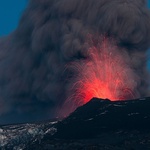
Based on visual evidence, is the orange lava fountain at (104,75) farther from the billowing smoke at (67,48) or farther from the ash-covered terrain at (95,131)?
the ash-covered terrain at (95,131)

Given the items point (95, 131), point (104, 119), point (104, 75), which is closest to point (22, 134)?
point (95, 131)

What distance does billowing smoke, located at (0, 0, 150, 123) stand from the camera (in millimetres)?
70625

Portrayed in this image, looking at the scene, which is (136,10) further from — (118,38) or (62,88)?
(62,88)

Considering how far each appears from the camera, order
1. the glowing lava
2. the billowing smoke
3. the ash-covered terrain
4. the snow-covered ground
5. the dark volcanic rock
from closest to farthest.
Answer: the ash-covered terrain → the dark volcanic rock → the snow-covered ground → the glowing lava → the billowing smoke

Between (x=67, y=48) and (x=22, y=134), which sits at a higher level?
(x=67, y=48)

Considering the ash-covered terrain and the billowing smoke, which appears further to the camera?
the billowing smoke

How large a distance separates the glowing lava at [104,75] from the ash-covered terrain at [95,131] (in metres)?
16.0

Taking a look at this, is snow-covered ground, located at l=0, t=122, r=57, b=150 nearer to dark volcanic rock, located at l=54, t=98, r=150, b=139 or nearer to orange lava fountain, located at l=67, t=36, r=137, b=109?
dark volcanic rock, located at l=54, t=98, r=150, b=139

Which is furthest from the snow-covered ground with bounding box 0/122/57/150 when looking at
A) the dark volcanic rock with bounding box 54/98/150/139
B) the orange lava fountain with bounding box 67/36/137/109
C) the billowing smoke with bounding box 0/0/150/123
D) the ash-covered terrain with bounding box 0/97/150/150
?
the billowing smoke with bounding box 0/0/150/123

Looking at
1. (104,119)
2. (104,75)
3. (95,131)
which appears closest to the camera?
(95,131)

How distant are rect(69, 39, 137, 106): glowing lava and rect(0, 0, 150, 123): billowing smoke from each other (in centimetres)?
16

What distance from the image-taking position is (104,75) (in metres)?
70.2

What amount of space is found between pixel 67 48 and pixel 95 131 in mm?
25190

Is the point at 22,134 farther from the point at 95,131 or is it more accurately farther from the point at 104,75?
the point at 104,75
